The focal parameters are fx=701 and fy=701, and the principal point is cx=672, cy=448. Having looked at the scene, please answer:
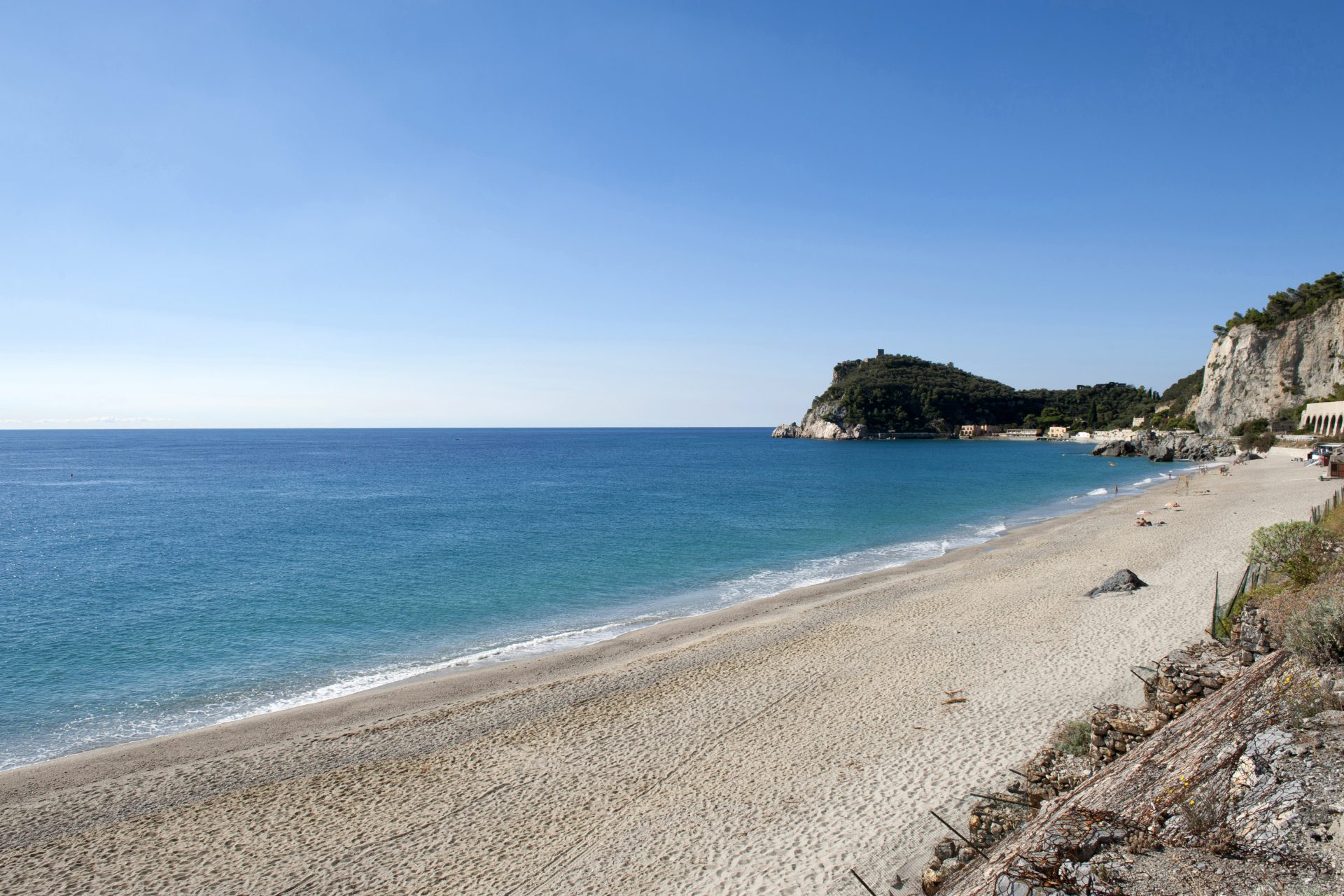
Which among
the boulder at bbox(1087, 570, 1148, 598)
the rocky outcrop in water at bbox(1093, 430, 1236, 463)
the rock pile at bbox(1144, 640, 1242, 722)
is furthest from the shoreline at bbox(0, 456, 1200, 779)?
the rocky outcrop in water at bbox(1093, 430, 1236, 463)

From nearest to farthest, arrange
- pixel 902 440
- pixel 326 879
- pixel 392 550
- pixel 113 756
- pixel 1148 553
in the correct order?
pixel 326 879 < pixel 113 756 < pixel 1148 553 < pixel 392 550 < pixel 902 440

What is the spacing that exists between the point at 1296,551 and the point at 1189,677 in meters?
5.62

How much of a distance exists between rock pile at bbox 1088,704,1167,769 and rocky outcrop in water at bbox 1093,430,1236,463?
88.5 m

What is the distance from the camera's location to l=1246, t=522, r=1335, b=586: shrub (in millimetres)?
11109

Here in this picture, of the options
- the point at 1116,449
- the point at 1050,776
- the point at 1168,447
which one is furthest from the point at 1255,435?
the point at 1050,776

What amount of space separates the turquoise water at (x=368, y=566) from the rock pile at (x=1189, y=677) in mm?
13737

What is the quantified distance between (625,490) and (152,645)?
135ft

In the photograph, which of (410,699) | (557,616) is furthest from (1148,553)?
(410,699)

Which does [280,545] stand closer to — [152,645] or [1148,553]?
[152,645]

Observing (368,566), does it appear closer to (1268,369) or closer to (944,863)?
(944,863)

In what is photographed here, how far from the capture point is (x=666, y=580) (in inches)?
1049

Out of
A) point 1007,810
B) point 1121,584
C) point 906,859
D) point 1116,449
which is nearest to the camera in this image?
point 1007,810

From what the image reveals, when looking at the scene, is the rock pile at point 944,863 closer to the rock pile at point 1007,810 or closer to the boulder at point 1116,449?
the rock pile at point 1007,810

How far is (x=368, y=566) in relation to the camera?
28.8 meters
